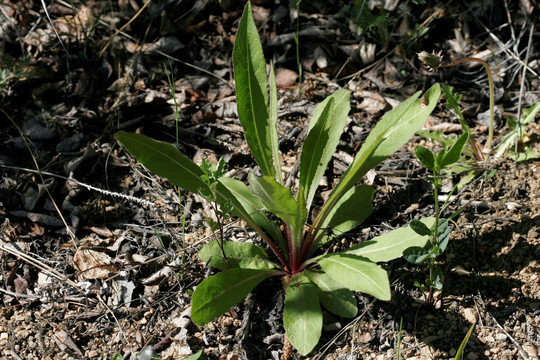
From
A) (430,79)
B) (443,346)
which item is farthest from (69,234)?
(430,79)

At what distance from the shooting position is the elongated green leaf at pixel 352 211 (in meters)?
2.38

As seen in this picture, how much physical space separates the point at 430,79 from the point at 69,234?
2.27 metres

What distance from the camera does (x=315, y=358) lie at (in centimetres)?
208

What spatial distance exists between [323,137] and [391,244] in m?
0.57

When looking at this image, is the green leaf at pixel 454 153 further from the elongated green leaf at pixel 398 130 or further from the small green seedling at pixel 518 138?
the small green seedling at pixel 518 138

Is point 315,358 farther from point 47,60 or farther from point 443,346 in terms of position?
point 47,60

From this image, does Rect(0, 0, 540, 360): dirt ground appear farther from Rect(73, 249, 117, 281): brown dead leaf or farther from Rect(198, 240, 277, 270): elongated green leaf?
Rect(198, 240, 277, 270): elongated green leaf

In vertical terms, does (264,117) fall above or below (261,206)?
above

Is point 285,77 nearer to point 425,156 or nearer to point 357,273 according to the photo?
point 425,156

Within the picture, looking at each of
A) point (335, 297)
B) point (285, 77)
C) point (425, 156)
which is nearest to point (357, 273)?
point (335, 297)

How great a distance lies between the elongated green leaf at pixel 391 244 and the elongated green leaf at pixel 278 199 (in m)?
0.29

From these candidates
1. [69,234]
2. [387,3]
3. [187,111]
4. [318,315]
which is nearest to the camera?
[318,315]

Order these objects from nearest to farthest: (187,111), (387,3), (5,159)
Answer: (5,159)
(187,111)
(387,3)

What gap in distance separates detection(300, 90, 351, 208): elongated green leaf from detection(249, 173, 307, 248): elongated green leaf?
0.30 m
